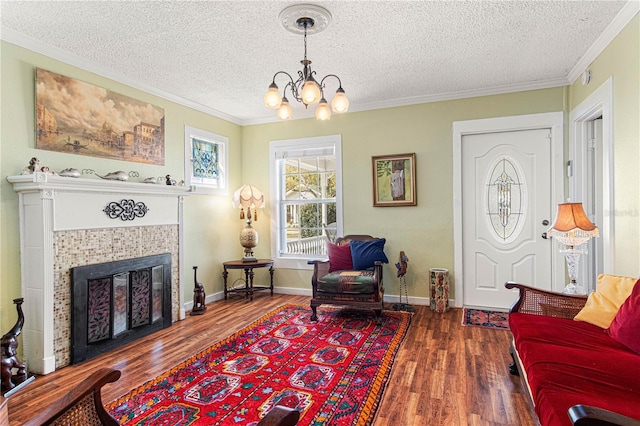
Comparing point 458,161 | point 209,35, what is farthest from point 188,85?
point 458,161

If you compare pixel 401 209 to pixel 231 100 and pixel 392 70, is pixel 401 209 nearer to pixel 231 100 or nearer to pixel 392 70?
pixel 392 70

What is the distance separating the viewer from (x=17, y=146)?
8.83 feet

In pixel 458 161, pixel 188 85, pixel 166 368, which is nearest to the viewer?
pixel 166 368

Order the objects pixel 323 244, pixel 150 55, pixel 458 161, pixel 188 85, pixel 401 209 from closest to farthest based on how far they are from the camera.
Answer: pixel 150 55
pixel 188 85
pixel 458 161
pixel 401 209
pixel 323 244

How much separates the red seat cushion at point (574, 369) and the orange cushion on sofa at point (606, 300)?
7cm

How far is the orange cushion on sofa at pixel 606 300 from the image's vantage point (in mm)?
2121

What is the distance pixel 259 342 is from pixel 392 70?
114 inches

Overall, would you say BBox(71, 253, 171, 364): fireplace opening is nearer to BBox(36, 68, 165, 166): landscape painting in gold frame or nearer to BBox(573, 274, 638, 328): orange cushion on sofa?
BBox(36, 68, 165, 166): landscape painting in gold frame

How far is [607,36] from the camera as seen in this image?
108 inches

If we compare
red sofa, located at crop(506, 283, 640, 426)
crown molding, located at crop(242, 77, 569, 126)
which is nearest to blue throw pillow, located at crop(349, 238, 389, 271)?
crown molding, located at crop(242, 77, 569, 126)

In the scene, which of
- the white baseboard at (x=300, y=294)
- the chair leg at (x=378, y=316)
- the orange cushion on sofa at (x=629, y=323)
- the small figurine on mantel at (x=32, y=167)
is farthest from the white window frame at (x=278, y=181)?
the orange cushion on sofa at (x=629, y=323)

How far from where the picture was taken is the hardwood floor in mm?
2062

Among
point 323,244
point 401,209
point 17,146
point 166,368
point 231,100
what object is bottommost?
point 166,368

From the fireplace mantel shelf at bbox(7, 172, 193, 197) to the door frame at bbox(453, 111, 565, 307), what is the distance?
333 centimetres
